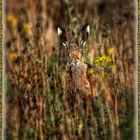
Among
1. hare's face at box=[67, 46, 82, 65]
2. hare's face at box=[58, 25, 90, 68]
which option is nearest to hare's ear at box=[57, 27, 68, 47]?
hare's face at box=[58, 25, 90, 68]

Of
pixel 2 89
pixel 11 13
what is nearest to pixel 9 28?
pixel 11 13

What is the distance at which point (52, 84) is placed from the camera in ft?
24.3

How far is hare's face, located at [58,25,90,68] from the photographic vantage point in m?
7.38

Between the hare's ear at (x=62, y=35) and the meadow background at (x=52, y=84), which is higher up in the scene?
the hare's ear at (x=62, y=35)

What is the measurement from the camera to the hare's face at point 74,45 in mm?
7383

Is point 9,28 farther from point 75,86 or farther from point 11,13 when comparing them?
point 75,86

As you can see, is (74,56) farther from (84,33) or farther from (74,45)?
(84,33)

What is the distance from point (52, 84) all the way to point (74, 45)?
45 centimetres

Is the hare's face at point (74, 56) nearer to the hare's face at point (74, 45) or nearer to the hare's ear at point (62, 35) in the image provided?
the hare's face at point (74, 45)

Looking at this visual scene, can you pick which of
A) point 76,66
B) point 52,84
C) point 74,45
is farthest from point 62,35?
point 52,84

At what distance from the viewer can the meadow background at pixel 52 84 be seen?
24.2 ft

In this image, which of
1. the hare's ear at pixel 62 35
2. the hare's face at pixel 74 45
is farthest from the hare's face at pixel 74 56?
the hare's ear at pixel 62 35

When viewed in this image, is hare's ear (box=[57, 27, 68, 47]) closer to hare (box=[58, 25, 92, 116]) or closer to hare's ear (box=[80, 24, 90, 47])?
hare (box=[58, 25, 92, 116])

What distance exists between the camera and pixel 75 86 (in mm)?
7406
